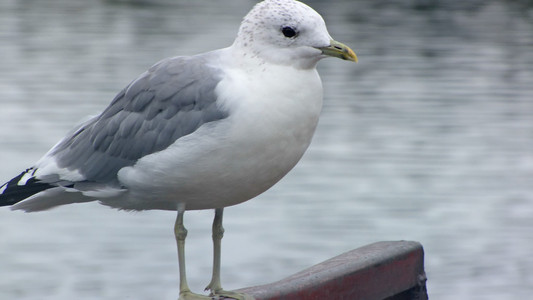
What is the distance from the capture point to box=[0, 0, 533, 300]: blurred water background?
5.72 meters

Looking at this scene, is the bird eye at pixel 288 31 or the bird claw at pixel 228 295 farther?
the bird claw at pixel 228 295

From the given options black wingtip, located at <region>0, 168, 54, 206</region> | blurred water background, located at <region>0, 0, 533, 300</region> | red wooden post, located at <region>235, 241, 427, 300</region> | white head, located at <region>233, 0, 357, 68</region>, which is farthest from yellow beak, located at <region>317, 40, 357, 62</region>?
blurred water background, located at <region>0, 0, 533, 300</region>

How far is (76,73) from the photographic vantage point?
993cm

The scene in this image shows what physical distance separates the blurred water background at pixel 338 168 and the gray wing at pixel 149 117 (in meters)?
2.27

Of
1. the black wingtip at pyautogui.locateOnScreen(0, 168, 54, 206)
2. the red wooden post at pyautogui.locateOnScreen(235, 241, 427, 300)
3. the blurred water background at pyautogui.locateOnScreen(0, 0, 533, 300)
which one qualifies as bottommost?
the blurred water background at pyautogui.locateOnScreen(0, 0, 533, 300)

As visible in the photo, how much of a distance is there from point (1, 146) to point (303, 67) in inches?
196

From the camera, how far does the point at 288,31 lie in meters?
2.87

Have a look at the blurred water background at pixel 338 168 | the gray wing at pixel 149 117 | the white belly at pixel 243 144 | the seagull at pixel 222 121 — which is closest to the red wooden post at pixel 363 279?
the seagull at pixel 222 121

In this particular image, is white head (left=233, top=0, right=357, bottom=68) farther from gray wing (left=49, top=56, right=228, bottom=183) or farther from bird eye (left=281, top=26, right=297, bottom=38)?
gray wing (left=49, top=56, right=228, bottom=183)

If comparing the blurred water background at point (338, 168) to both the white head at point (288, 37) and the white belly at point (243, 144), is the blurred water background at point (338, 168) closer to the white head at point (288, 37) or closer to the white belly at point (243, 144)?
the white belly at point (243, 144)

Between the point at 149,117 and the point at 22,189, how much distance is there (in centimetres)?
49

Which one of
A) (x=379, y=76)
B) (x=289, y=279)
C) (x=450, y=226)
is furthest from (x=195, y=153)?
(x=379, y=76)

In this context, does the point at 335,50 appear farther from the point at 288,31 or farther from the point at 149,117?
the point at 149,117

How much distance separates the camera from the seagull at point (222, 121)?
9.25ft
